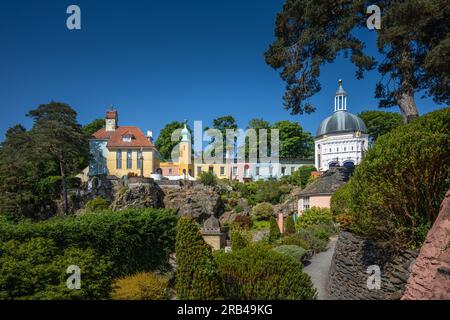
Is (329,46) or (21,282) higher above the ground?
(329,46)

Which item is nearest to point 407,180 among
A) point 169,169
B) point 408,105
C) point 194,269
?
point 194,269

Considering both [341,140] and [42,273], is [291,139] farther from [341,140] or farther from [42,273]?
[42,273]

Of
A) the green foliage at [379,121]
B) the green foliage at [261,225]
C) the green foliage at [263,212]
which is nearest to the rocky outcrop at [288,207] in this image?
the green foliage at [263,212]

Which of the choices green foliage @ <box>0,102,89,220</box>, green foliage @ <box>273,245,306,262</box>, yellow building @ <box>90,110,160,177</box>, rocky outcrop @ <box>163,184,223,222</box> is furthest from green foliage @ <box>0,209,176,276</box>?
yellow building @ <box>90,110,160,177</box>

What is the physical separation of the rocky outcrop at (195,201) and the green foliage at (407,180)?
27347 millimetres

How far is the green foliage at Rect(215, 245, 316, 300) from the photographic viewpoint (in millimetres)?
7996

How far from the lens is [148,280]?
10016 millimetres

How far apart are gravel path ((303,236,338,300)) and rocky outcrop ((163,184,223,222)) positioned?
63.6ft

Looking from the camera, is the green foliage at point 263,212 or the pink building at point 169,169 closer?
the green foliage at point 263,212

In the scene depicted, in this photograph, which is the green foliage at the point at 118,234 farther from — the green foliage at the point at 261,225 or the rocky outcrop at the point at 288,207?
the rocky outcrop at the point at 288,207

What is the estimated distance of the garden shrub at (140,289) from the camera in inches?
353

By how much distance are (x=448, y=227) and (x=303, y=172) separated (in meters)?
36.8

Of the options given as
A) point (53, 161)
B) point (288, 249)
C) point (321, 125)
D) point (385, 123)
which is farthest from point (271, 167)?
point (288, 249)
